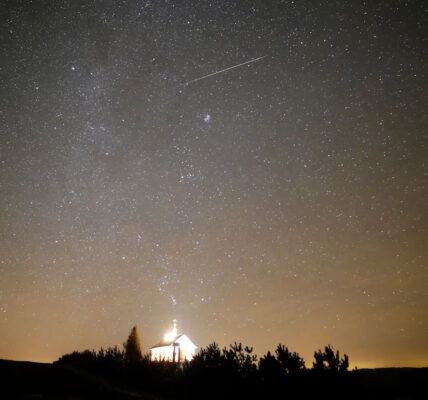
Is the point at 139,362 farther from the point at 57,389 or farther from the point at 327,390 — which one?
the point at 327,390

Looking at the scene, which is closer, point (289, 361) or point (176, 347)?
point (289, 361)

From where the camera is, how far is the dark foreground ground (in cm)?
723

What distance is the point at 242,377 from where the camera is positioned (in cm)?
880

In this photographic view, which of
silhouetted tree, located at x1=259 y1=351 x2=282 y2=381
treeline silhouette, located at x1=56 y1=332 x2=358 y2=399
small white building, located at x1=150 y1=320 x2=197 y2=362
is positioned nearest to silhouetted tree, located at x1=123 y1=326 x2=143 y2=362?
small white building, located at x1=150 y1=320 x2=197 y2=362

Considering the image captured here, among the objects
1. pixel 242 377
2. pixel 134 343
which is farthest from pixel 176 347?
pixel 242 377

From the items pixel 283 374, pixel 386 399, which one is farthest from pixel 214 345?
pixel 386 399

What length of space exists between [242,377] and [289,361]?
143 cm

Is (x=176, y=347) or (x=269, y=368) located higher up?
(x=269, y=368)

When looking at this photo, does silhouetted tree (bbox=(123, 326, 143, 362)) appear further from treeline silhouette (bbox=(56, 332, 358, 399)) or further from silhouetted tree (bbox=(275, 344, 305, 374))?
silhouetted tree (bbox=(275, 344, 305, 374))

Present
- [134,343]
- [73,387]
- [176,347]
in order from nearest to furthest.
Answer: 1. [73,387]
2. [134,343]
3. [176,347]

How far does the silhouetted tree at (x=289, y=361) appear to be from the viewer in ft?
27.9

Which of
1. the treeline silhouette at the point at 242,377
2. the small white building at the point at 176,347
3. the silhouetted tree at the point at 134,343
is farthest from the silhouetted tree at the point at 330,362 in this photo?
the small white building at the point at 176,347

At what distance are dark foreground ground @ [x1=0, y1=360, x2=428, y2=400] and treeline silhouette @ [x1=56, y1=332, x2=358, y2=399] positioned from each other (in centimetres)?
21

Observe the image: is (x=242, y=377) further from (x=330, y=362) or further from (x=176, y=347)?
(x=176, y=347)
